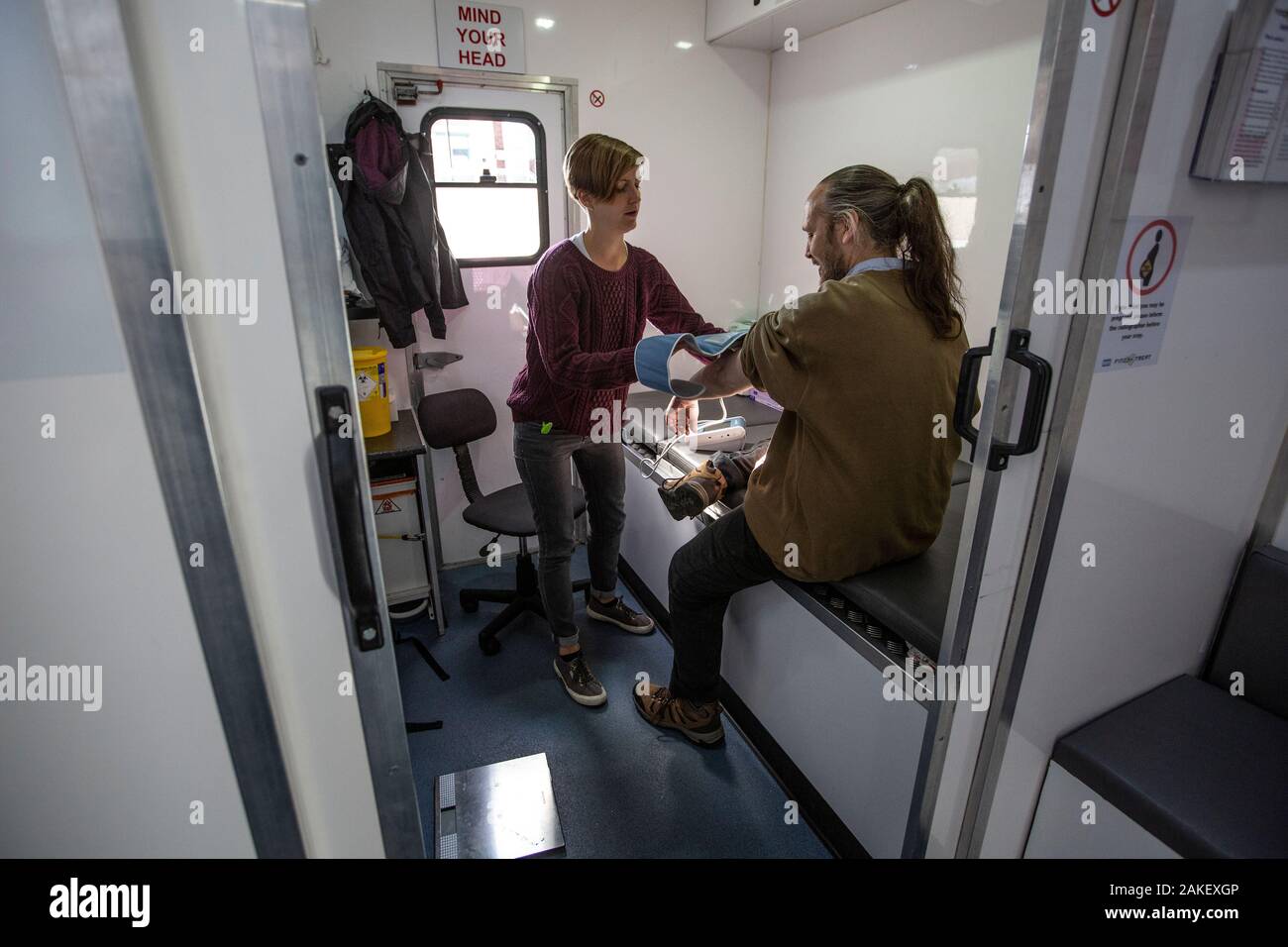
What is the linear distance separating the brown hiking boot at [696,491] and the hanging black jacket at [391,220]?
158 centimetres

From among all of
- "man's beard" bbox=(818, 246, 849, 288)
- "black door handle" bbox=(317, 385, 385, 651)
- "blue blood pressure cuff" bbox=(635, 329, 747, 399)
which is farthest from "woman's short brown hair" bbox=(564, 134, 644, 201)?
"black door handle" bbox=(317, 385, 385, 651)

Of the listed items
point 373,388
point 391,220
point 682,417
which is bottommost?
point 682,417

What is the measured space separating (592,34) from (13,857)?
3758 millimetres

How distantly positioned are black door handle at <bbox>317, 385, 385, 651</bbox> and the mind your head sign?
309cm

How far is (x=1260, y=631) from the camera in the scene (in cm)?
178

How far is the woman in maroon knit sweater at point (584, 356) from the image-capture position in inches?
91.5

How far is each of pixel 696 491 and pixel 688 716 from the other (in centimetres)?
87

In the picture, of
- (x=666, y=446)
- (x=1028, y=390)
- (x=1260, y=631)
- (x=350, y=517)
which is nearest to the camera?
(x=350, y=517)

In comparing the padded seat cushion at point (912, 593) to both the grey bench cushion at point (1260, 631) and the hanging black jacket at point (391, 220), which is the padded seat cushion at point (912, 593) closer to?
the grey bench cushion at point (1260, 631)

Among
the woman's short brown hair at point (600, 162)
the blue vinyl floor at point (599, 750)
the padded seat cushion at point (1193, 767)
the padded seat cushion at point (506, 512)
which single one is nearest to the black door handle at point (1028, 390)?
the padded seat cushion at point (1193, 767)

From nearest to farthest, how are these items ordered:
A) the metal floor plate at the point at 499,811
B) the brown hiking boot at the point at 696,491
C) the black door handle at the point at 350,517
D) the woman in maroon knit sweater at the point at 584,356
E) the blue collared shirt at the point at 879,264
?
1. the black door handle at the point at 350,517
2. the blue collared shirt at the point at 879,264
3. the metal floor plate at the point at 499,811
4. the woman in maroon knit sweater at the point at 584,356
5. the brown hiking boot at the point at 696,491

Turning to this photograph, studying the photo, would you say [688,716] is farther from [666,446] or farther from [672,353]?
[672,353]

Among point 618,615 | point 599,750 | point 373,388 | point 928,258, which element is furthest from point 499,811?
point 928,258
